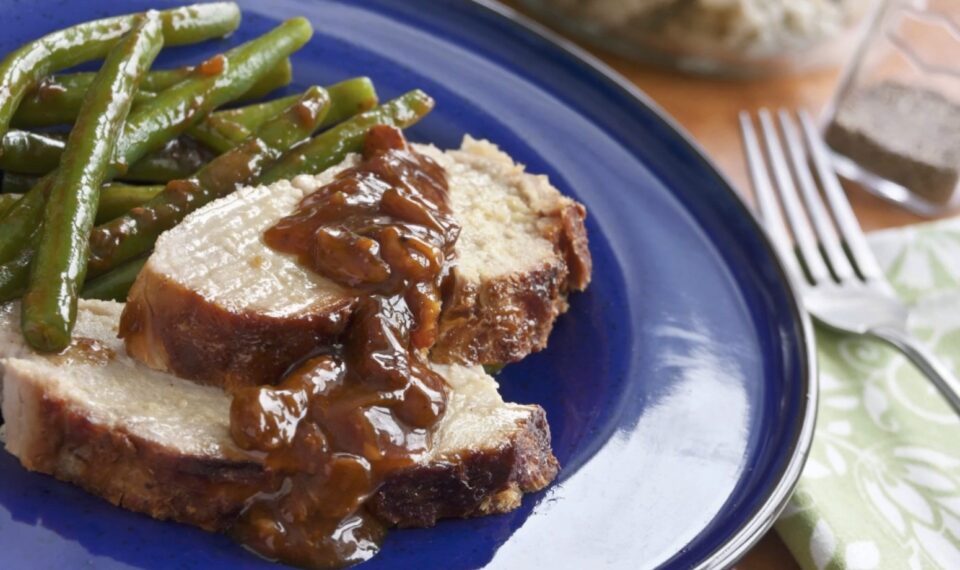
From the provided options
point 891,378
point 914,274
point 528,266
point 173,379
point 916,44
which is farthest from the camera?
point 916,44

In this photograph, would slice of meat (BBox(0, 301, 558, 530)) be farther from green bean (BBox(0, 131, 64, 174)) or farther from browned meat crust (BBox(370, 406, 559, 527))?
green bean (BBox(0, 131, 64, 174))

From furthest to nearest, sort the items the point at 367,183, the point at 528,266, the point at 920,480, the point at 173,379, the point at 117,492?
the point at 920,480, the point at 528,266, the point at 367,183, the point at 173,379, the point at 117,492

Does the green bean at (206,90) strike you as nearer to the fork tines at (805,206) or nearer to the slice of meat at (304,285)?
the slice of meat at (304,285)

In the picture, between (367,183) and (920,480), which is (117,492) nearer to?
(367,183)

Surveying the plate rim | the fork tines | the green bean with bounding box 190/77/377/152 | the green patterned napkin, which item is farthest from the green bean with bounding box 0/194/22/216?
the fork tines

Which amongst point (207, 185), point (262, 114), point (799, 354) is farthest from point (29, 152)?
point (799, 354)

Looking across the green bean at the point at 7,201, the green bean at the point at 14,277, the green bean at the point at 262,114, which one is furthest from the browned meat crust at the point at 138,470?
the green bean at the point at 262,114

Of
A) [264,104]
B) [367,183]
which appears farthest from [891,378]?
[264,104]
